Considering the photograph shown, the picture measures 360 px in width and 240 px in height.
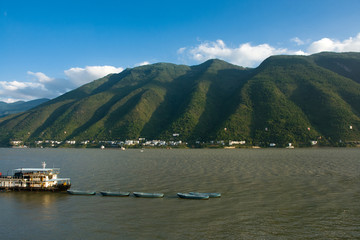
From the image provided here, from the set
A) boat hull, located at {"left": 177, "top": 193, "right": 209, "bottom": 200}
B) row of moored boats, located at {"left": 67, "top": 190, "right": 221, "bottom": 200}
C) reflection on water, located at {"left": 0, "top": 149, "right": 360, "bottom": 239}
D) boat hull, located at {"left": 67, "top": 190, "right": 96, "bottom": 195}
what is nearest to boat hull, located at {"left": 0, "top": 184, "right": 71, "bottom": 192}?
reflection on water, located at {"left": 0, "top": 149, "right": 360, "bottom": 239}

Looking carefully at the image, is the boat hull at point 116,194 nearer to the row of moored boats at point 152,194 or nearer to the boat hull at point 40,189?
the row of moored boats at point 152,194

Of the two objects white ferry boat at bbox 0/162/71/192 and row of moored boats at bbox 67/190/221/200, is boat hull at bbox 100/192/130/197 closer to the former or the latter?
row of moored boats at bbox 67/190/221/200

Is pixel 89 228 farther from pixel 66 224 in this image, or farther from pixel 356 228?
pixel 356 228

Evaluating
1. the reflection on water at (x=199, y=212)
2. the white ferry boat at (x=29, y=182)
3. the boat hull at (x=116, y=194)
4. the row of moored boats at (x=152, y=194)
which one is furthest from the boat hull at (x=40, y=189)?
the boat hull at (x=116, y=194)

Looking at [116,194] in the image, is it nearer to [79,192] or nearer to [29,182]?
[79,192]

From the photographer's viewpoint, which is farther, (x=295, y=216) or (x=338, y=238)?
(x=295, y=216)

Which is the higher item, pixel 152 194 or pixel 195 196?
pixel 152 194

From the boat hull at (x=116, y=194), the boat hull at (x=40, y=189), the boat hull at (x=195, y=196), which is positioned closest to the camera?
the boat hull at (x=195, y=196)

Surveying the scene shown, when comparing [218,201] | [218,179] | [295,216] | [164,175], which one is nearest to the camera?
[295,216]

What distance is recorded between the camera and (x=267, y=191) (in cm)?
5075

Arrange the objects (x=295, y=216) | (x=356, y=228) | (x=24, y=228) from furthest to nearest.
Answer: (x=295, y=216), (x=24, y=228), (x=356, y=228)

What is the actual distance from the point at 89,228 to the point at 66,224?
160 inches

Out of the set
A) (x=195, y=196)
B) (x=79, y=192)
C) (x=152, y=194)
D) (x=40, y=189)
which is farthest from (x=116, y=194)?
(x=40, y=189)

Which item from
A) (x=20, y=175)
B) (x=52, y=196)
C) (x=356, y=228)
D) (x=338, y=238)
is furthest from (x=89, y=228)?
(x=20, y=175)
